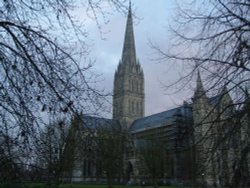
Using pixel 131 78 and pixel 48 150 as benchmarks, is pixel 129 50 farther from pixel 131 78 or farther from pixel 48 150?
pixel 48 150

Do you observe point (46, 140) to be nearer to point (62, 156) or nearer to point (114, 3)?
point (62, 156)

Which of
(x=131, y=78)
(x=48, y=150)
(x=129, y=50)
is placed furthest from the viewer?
(x=131, y=78)

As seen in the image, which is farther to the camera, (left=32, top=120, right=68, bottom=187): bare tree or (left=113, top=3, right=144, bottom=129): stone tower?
(left=113, top=3, right=144, bottom=129): stone tower

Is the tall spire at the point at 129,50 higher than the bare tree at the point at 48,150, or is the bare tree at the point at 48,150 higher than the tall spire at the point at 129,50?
the tall spire at the point at 129,50

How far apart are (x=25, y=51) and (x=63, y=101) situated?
3.08 feet

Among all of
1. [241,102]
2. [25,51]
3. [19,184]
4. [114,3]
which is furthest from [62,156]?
[241,102]

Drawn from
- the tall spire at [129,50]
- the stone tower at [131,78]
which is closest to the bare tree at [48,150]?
the stone tower at [131,78]

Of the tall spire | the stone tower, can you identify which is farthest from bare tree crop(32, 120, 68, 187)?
the tall spire

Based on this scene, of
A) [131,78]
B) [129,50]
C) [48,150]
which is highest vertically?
[129,50]

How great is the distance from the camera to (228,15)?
20.2 ft

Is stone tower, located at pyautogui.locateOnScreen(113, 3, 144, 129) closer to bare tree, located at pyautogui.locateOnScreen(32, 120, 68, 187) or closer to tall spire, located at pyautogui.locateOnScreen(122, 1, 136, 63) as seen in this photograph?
tall spire, located at pyautogui.locateOnScreen(122, 1, 136, 63)

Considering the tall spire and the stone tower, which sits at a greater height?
the tall spire

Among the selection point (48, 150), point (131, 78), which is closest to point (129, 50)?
point (131, 78)

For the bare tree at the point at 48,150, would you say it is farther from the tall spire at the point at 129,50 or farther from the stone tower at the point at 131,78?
the tall spire at the point at 129,50
